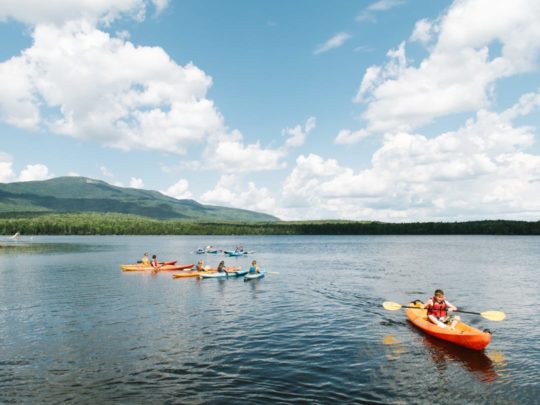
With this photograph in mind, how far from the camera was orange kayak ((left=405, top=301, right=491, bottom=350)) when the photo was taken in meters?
21.9

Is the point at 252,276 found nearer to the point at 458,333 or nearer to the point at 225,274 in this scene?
the point at 225,274

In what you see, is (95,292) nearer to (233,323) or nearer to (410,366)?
(233,323)

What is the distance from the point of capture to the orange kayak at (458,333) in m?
21.9

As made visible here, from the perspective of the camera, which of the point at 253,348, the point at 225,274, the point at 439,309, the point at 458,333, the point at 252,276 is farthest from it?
the point at 225,274

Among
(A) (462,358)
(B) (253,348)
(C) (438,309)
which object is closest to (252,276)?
(C) (438,309)

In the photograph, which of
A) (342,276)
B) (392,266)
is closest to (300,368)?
(342,276)

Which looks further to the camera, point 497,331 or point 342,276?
point 342,276

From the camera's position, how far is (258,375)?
18812mm

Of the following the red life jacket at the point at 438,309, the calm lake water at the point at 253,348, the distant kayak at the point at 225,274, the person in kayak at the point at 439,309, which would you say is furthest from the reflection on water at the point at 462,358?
the distant kayak at the point at 225,274

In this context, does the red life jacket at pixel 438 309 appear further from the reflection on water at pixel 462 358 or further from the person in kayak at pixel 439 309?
the reflection on water at pixel 462 358

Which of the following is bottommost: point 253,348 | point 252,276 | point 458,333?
point 253,348

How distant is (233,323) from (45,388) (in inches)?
538

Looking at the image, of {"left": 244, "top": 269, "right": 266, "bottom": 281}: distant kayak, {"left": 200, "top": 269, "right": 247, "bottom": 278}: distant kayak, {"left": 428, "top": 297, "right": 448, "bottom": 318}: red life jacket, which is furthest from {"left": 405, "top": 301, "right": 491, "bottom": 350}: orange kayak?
{"left": 200, "top": 269, "right": 247, "bottom": 278}: distant kayak

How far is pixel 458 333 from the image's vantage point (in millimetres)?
23062
